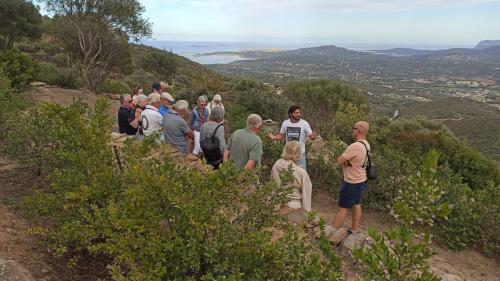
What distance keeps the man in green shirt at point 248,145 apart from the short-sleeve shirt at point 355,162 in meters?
1.12

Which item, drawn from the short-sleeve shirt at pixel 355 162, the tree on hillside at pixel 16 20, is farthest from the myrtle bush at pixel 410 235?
the tree on hillside at pixel 16 20

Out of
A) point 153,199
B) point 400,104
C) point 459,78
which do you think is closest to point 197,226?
point 153,199

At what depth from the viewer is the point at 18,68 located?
520 inches

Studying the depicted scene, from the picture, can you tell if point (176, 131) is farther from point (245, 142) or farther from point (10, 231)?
point (10, 231)

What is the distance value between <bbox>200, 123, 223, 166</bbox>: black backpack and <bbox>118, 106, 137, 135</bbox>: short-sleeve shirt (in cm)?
203

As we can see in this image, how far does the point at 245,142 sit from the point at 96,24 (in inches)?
600

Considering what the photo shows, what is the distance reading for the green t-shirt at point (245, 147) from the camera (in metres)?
4.96

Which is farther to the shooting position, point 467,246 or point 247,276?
point 467,246

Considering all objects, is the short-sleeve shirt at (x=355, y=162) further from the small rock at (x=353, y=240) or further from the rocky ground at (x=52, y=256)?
the small rock at (x=353, y=240)

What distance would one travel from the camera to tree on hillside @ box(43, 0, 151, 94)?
16.9 metres

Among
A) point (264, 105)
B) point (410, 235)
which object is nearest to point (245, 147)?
point (410, 235)

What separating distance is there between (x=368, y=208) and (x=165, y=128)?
4052mm

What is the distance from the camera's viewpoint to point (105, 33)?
59.5ft

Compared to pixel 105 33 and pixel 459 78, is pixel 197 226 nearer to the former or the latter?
pixel 105 33
